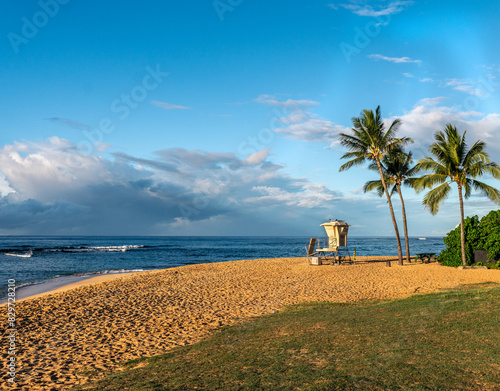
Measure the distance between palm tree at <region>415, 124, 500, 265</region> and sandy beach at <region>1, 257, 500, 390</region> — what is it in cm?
430

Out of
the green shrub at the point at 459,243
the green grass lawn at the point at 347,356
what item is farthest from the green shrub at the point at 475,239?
the green grass lawn at the point at 347,356

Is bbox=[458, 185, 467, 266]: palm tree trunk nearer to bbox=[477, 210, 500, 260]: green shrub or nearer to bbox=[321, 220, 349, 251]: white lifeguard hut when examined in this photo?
bbox=[477, 210, 500, 260]: green shrub

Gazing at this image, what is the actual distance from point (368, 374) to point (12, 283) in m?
22.2

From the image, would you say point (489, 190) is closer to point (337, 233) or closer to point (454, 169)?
point (454, 169)

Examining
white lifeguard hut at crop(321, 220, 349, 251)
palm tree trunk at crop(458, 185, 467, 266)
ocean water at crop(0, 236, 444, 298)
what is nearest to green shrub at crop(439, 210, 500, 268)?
palm tree trunk at crop(458, 185, 467, 266)

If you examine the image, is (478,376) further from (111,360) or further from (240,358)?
(111,360)

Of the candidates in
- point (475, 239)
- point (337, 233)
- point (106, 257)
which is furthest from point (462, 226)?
point (106, 257)

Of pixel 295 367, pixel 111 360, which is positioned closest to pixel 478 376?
pixel 295 367

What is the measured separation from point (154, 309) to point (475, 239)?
1896 cm

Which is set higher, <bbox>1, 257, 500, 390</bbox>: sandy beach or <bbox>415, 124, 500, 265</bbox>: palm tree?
<bbox>415, 124, 500, 265</bbox>: palm tree

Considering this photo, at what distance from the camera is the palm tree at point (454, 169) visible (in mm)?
19938

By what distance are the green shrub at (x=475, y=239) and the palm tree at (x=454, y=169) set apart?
76 centimetres

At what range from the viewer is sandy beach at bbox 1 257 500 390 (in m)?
6.99

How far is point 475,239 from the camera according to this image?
820 inches
